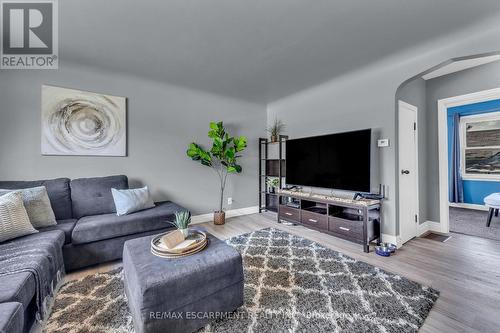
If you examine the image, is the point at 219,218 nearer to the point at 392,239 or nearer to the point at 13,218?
the point at 13,218

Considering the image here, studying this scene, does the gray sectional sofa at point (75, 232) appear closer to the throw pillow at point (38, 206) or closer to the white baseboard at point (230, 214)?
the throw pillow at point (38, 206)

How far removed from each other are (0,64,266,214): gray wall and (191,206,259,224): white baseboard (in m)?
0.09

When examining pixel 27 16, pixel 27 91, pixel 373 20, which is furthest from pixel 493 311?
pixel 27 91

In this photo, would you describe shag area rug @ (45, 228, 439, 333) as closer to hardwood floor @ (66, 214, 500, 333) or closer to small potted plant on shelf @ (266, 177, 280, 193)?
hardwood floor @ (66, 214, 500, 333)

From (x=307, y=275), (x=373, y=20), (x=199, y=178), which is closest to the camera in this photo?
(x=373, y=20)

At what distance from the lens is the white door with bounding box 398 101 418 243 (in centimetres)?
268

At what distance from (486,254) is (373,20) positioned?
287cm

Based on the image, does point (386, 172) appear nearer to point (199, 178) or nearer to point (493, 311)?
point (493, 311)

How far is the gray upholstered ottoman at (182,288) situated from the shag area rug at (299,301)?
14cm

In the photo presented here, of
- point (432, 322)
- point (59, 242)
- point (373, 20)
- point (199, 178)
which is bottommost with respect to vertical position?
point (432, 322)

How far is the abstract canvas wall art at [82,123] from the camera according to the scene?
253cm

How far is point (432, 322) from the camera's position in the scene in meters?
1.36


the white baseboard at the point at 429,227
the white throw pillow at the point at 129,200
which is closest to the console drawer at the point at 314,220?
the white baseboard at the point at 429,227

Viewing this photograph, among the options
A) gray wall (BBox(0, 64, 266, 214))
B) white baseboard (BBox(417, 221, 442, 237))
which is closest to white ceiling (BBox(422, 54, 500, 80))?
white baseboard (BBox(417, 221, 442, 237))
